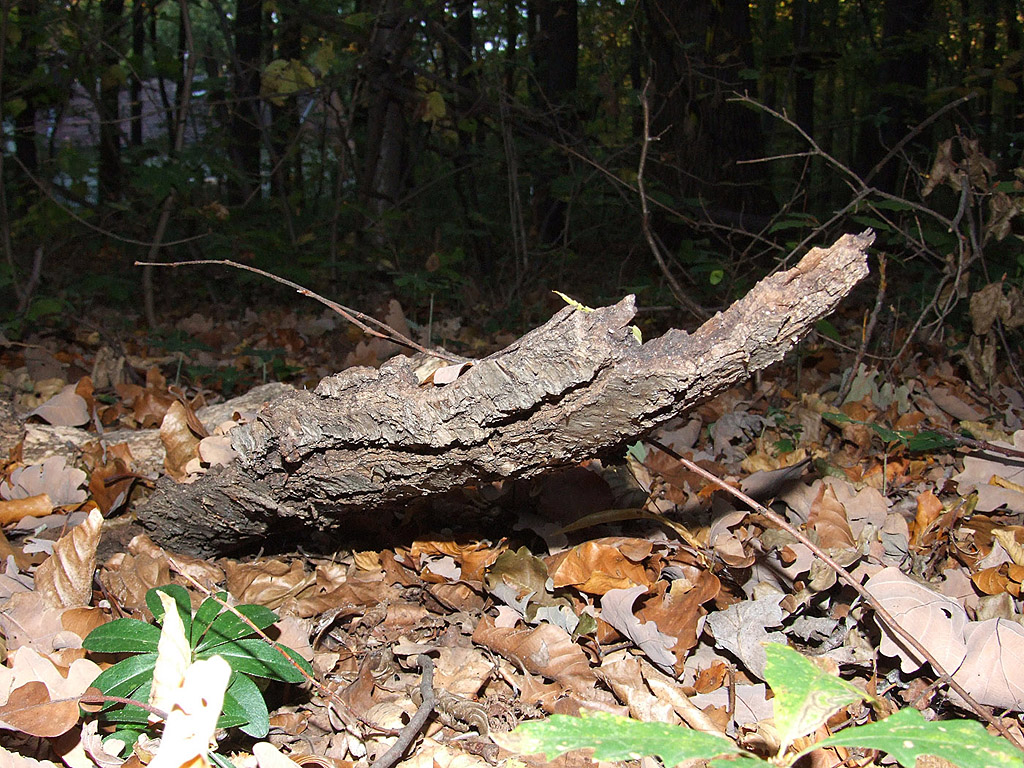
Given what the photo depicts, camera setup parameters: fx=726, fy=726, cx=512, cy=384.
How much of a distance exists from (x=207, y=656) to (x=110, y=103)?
639cm

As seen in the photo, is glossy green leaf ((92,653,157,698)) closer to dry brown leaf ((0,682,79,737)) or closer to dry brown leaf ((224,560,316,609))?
dry brown leaf ((0,682,79,737))

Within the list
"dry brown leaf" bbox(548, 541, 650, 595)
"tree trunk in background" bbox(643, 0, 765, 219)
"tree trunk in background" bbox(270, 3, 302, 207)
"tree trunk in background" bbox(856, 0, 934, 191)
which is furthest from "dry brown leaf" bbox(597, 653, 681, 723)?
"tree trunk in background" bbox(856, 0, 934, 191)

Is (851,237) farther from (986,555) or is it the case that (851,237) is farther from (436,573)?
(436,573)

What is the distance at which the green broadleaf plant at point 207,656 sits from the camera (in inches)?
50.3

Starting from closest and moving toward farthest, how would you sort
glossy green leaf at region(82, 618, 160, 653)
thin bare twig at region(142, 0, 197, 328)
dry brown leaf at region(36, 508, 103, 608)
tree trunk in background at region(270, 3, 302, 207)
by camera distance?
1. glossy green leaf at region(82, 618, 160, 653)
2. dry brown leaf at region(36, 508, 103, 608)
3. thin bare twig at region(142, 0, 197, 328)
4. tree trunk in background at region(270, 3, 302, 207)

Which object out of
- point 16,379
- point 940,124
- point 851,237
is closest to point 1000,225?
point 851,237

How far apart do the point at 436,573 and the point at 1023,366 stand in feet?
9.53

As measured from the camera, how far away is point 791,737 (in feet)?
2.79

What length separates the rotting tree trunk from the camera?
1.27m

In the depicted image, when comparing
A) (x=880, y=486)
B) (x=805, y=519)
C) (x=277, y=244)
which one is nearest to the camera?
(x=805, y=519)

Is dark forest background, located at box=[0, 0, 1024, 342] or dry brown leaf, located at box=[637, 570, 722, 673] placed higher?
dark forest background, located at box=[0, 0, 1024, 342]

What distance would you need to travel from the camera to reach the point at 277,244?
548 centimetres

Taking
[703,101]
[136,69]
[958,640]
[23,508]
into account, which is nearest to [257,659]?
[23,508]

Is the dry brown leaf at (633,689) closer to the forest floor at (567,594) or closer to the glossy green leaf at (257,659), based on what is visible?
the forest floor at (567,594)
